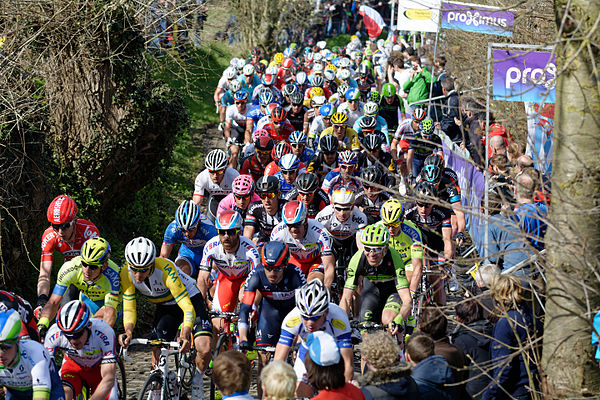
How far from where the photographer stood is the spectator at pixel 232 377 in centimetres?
538

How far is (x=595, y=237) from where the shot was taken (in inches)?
192

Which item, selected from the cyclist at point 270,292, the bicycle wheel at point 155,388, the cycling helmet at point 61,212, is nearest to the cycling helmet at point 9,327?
the bicycle wheel at point 155,388

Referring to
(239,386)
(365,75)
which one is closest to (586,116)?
(239,386)

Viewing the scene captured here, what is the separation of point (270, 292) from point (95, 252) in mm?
1915

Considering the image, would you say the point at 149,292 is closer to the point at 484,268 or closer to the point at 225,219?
the point at 225,219

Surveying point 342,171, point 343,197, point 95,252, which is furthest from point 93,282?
point 342,171

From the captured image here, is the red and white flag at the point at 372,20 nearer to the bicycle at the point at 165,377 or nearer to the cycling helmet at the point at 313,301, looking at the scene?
the bicycle at the point at 165,377

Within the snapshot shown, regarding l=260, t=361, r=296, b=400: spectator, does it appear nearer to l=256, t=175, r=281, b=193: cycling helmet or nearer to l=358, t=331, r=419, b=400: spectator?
l=358, t=331, r=419, b=400: spectator

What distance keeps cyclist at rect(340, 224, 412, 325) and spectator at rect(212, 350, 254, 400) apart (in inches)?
134

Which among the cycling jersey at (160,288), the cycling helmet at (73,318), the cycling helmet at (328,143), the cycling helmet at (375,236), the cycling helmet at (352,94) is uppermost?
the cycling helmet at (352,94)

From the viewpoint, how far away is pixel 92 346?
7.20m

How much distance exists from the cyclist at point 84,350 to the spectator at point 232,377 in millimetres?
1921

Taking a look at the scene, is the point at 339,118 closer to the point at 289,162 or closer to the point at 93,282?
the point at 289,162

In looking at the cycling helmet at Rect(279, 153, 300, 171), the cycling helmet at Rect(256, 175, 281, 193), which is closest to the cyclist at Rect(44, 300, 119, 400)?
the cycling helmet at Rect(256, 175, 281, 193)
